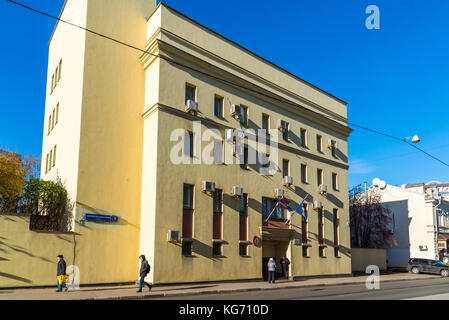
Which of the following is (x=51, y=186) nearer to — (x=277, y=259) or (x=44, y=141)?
(x=44, y=141)

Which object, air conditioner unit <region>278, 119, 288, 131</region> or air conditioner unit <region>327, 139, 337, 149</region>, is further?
air conditioner unit <region>327, 139, 337, 149</region>

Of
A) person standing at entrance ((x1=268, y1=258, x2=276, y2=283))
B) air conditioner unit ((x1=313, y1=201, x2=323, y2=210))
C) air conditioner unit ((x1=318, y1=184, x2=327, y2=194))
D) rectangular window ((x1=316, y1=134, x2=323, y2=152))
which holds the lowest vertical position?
person standing at entrance ((x1=268, y1=258, x2=276, y2=283))

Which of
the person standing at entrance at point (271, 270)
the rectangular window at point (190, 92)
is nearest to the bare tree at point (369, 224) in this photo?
the person standing at entrance at point (271, 270)

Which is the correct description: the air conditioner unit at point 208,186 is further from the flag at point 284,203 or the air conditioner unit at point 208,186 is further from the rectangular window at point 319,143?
the rectangular window at point 319,143

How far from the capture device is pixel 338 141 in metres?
33.8

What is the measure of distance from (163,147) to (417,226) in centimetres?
3838

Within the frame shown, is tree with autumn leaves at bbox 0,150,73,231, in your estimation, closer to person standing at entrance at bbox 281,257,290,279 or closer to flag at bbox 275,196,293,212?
flag at bbox 275,196,293,212

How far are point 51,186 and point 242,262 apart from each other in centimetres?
1117

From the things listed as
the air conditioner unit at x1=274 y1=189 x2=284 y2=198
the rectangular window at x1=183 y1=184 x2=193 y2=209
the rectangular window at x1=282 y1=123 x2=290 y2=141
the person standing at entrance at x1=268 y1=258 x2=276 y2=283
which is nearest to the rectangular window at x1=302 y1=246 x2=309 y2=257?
the air conditioner unit at x1=274 y1=189 x2=284 y2=198

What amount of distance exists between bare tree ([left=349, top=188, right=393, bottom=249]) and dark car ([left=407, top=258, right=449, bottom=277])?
7693mm

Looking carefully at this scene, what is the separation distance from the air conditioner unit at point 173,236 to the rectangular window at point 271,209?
725cm

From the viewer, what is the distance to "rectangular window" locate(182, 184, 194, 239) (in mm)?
21469
